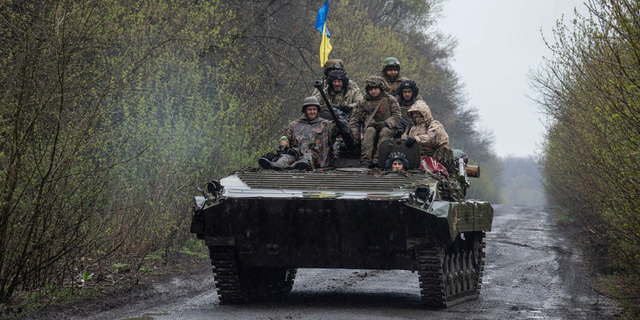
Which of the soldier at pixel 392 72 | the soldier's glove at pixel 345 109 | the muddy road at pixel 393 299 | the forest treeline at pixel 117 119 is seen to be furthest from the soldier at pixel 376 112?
the forest treeline at pixel 117 119

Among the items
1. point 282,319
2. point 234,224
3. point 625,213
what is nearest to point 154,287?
point 234,224

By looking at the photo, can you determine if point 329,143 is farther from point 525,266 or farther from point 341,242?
point 525,266

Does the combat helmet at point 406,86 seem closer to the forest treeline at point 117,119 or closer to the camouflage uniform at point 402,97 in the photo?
the camouflage uniform at point 402,97

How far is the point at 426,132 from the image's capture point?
10.8 m

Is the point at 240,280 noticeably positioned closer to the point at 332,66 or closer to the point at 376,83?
the point at 376,83

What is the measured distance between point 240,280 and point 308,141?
2.11 metres

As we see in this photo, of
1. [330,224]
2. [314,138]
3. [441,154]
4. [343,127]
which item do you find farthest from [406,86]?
[330,224]

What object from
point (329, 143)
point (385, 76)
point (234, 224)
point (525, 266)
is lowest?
point (525, 266)

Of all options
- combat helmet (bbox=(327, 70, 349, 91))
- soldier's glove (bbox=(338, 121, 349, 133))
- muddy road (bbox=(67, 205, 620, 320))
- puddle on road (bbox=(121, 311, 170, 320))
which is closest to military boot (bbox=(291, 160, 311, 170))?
soldier's glove (bbox=(338, 121, 349, 133))

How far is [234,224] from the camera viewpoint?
838cm

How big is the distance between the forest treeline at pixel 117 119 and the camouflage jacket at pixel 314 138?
2.12 meters

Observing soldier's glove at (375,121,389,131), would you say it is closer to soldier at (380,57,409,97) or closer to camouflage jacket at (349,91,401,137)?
camouflage jacket at (349,91,401,137)

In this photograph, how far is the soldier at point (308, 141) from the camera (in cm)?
1027

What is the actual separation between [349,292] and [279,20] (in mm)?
13254
